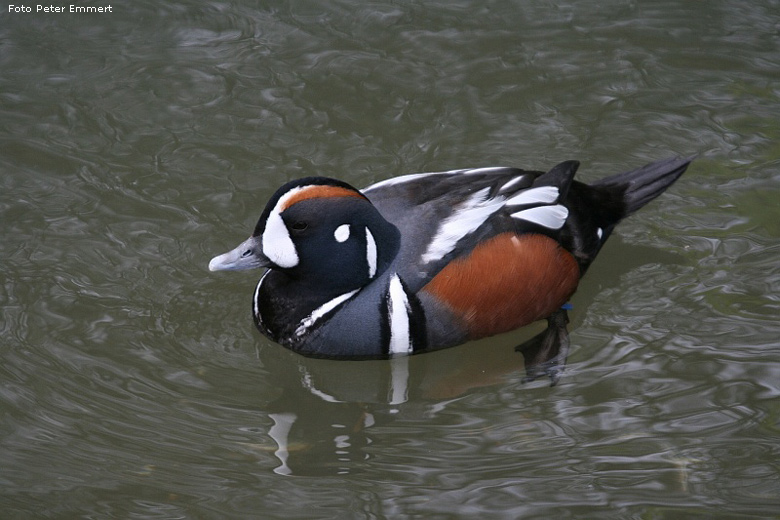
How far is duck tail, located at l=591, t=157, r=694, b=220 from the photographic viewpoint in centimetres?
656

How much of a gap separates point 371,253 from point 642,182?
1.96 meters

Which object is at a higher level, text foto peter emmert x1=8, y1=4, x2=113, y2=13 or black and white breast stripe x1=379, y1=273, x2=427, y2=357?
text foto peter emmert x1=8, y1=4, x2=113, y2=13

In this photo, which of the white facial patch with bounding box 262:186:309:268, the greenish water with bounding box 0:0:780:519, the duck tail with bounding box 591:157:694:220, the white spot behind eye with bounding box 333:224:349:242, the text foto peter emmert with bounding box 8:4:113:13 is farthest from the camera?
the text foto peter emmert with bounding box 8:4:113:13

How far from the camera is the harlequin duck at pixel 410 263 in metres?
5.57

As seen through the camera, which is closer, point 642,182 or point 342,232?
point 342,232

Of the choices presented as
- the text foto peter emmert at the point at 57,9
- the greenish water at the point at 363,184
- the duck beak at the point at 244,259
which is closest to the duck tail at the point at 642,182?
the greenish water at the point at 363,184

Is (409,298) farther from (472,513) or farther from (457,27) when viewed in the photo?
(457,27)

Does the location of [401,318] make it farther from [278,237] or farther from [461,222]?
[278,237]

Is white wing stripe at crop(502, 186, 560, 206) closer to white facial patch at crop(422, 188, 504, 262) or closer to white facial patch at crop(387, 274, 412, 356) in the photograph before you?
white facial patch at crop(422, 188, 504, 262)

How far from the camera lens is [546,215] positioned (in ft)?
19.8

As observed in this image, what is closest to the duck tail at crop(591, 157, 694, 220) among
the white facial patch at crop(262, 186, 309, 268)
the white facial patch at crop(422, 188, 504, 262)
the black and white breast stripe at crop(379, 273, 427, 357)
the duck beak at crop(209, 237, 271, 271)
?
the white facial patch at crop(422, 188, 504, 262)

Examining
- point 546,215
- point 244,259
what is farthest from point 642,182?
point 244,259

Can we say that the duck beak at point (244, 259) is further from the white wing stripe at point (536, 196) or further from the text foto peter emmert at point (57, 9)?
the text foto peter emmert at point (57, 9)

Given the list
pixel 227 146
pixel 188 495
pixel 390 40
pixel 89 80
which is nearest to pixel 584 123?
pixel 390 40
